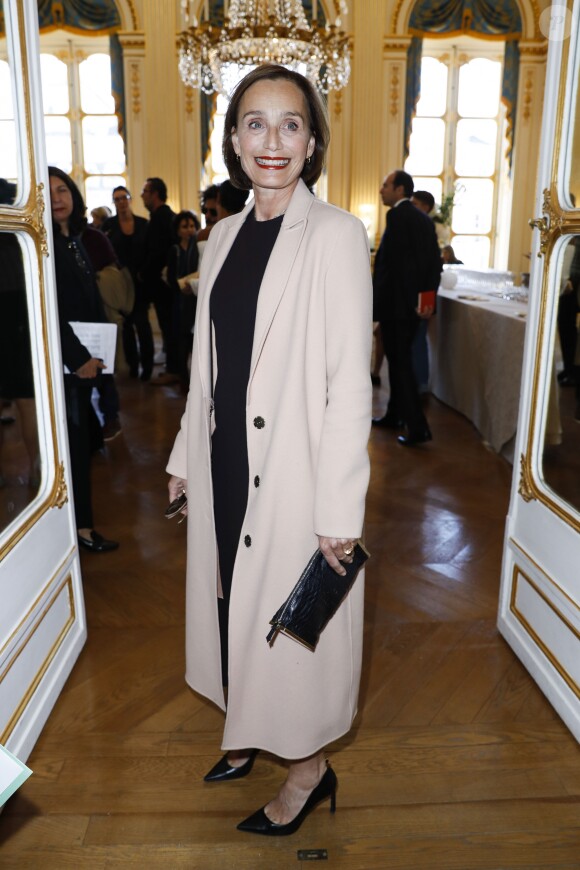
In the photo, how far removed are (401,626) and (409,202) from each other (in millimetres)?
3024

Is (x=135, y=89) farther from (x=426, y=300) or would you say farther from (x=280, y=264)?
(x=280, y=264)

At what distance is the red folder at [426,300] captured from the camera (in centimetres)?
495

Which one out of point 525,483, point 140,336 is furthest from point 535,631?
point 140,336

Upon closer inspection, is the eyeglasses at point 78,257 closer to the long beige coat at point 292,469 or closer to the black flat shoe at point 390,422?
the long beige coat at point 292,469

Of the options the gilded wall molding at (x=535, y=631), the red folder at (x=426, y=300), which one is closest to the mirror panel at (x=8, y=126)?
the gilded wall molding at (x=535, y=631)

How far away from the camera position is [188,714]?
226cm

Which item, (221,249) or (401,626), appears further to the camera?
Result: (401,626)

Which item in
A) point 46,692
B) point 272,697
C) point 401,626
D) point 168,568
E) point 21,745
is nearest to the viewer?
point 272,697

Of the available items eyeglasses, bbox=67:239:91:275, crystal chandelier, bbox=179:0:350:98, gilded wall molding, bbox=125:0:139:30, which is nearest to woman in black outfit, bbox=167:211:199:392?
crystal chandelier, bbox=179:0:350:98

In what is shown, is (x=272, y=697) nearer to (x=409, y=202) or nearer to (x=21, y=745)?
(x=21, y=745)

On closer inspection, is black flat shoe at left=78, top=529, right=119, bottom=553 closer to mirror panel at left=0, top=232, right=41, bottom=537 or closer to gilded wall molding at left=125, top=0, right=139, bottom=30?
mirror panel at left=0, top=232, right=41, bottom=537

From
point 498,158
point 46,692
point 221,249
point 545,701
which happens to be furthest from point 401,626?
point 498,158

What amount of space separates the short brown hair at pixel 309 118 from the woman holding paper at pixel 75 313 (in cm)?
139

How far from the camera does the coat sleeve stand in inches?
57.0
